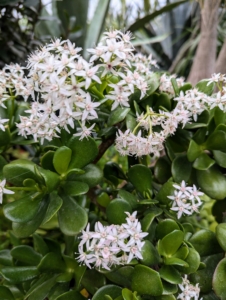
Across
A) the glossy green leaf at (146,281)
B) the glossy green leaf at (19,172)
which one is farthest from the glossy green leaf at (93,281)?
the glossy green leaf at (19,172)

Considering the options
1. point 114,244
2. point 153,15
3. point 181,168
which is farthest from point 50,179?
point 153,15

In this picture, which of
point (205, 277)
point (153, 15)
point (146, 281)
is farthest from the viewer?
Answer: point (153, 15)

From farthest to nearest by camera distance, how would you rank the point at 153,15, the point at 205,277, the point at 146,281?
1. the point at 153,15
2. the point at 205,277
3. the point at 146,281

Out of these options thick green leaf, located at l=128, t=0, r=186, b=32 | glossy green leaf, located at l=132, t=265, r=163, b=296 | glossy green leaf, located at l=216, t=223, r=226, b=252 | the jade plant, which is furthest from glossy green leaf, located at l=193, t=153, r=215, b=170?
thick green leaf, located at l=128, t=0, r=186, b=32

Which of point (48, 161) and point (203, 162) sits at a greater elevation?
point (48, 161)

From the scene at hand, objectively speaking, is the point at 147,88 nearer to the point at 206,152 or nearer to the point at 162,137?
the point at 162,137

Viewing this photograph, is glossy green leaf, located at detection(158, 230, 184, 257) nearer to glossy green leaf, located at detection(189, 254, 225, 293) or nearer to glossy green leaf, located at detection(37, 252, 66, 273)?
glossy green leaf, located at detection(189, 254, 225, 293)

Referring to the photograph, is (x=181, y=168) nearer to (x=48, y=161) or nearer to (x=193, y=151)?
(x=193, y=151)
